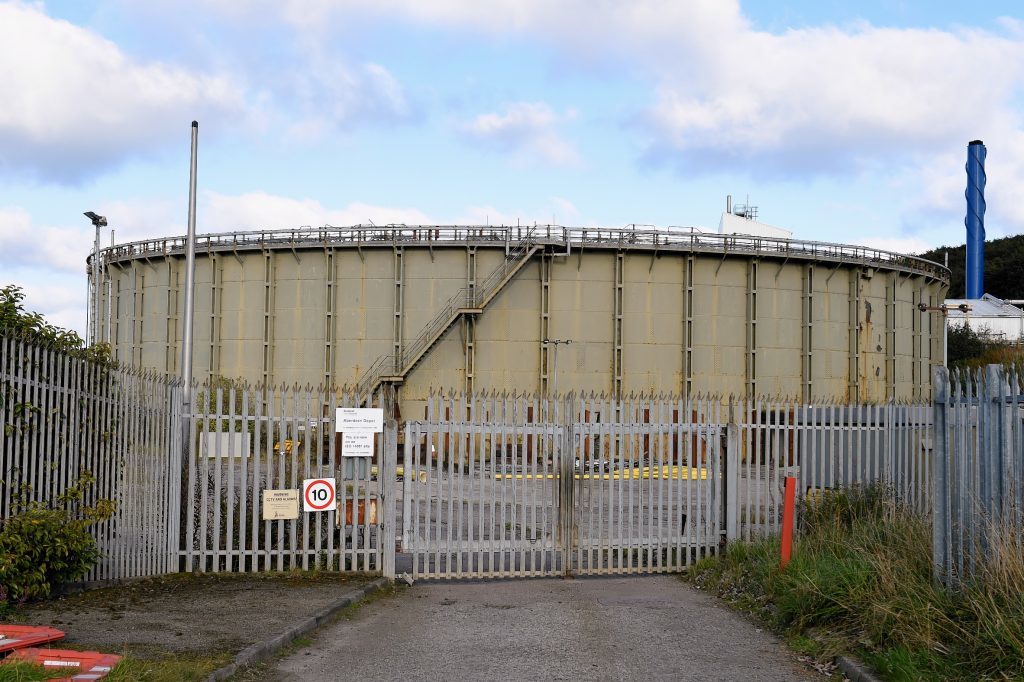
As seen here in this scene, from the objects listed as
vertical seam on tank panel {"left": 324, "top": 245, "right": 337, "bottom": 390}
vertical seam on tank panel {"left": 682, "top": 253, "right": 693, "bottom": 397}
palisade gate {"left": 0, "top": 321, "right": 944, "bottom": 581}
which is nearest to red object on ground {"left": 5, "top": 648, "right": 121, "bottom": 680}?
palisade gate {"left": 0, "top": 321, "right": 944, "bottom": 581}

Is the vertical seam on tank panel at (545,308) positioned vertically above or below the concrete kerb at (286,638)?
above

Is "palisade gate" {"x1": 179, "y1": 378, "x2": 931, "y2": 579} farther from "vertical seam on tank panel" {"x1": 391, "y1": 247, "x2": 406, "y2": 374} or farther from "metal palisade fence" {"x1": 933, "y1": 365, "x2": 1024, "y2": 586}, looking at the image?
"vertical seam on tank panel" {"x1": 391, "y1": 247, "x2": 406, "y2": 374}

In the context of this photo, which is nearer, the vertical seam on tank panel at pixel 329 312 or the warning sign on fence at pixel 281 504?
the warning sign on fence at pixel 281 504

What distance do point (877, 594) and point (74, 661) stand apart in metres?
6.25

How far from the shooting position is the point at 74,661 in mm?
6559

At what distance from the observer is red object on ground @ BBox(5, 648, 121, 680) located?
20.8 feet

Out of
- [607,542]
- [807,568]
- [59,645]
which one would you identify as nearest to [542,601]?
[607,542]

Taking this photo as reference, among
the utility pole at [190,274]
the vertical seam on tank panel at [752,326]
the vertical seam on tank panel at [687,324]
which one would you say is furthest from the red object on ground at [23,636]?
the vertical seam on tank panel at [752,326]

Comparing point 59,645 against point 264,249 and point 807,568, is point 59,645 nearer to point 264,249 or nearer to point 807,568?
point 807,568

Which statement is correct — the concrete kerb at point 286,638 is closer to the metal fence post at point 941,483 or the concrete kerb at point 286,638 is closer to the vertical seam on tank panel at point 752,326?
the metal fence post at point 941,483

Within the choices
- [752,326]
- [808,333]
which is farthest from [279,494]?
[808,333]

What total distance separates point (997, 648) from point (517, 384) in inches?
1158

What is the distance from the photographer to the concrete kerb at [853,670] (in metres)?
7.14

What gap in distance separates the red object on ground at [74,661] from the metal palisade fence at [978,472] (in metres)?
6.21
